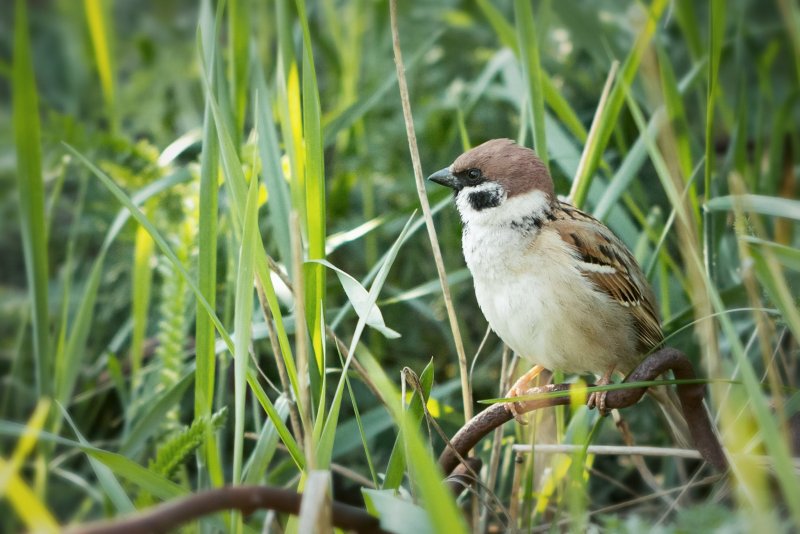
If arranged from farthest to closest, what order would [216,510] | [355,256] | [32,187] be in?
[355,256], [32,187], [216,510]

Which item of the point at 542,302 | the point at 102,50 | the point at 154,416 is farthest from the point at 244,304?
the point at 102,50

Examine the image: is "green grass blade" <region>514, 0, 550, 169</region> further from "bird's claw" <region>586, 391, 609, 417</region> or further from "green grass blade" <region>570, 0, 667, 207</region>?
"bird's claw" <region>586, 391, 609, 417</region>

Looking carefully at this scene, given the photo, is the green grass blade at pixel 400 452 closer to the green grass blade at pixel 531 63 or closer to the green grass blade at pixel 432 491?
the green grass blade at pixel 432 491

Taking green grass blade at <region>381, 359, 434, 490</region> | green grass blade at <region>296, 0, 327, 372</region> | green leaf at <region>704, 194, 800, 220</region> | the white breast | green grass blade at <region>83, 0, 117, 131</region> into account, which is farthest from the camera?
green grass blade at <region>83, 0, 117, 131</region>

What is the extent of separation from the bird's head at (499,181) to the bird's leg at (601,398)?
0.42 metres

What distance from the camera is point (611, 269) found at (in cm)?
233

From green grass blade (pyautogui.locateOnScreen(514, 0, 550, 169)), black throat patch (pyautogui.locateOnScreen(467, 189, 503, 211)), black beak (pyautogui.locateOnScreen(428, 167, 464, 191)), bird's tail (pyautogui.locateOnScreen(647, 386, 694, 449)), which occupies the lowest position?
bird's tail (pyautogui.locateOnScreen(647, 386, 694, 449))

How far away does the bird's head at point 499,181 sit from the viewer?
2.20 m

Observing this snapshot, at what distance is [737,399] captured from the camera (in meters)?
1.88

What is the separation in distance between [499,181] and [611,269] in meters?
0.36

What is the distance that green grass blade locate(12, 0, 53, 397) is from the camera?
6.49 feet

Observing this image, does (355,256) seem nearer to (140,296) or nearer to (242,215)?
(140,296)

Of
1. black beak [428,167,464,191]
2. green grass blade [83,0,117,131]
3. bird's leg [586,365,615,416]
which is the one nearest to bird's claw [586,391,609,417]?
bird's leg [586,365,615,416]

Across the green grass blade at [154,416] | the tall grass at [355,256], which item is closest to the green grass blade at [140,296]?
the tall grass at [355,256]
